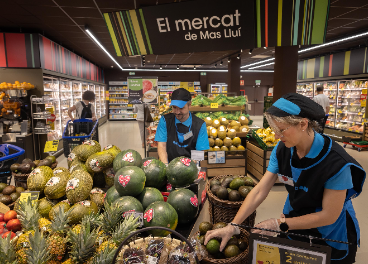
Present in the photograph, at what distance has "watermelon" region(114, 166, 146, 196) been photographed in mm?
1371

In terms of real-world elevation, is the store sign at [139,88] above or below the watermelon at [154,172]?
above

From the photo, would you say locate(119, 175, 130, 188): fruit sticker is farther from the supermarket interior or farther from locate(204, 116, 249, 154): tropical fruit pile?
Result: locate(204, 116, 249, 154): tropical fruit pile

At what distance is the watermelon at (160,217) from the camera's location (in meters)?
1.26

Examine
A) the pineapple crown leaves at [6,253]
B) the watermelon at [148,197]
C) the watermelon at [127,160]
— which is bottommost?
the pineapple crown leaves at [6,253]

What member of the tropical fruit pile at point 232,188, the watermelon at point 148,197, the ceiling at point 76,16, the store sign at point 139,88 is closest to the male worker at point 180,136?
the tropical fruit pile at point 232,188

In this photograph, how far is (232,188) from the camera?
1.93m

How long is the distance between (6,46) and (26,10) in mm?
1552

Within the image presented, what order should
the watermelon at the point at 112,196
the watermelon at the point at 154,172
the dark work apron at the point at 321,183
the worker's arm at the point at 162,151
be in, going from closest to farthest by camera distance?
the dark work apron at the point at 321,183 < the watermelon at the point at 112,196 < the watermelon at the point at 154,172 < the worker's arm at the point at 162,151

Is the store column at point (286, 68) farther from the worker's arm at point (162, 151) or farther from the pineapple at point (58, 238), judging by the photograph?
the pineapple at point (58, 238)

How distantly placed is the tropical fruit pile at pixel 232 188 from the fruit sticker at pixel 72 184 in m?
1.03

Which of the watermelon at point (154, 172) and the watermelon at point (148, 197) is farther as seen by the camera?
the watermelon at point (154, 172)

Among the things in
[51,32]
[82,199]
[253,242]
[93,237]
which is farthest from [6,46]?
[253,242]

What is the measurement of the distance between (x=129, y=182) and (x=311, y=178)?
3.22ft

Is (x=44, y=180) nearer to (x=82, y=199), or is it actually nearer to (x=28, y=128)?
(x=82, y=199)
